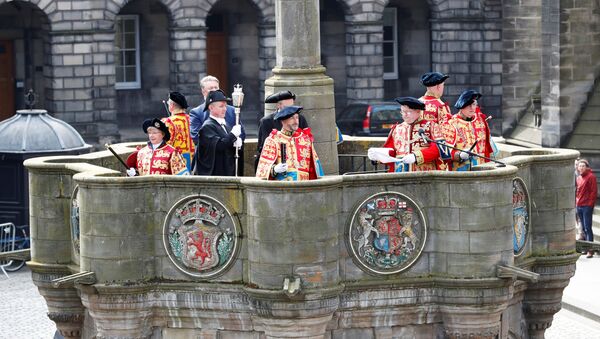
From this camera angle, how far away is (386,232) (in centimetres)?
1920

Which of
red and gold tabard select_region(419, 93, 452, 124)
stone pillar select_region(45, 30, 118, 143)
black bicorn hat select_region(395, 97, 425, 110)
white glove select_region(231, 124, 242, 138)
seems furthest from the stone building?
white glove select_region(231, 124, 242, 138)

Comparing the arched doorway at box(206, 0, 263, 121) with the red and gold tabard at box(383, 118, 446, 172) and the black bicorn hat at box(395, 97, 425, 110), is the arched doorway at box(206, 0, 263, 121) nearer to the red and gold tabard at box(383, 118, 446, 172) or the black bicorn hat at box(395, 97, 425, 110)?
the red and gold tabard at box(383, 118, 446, 172)

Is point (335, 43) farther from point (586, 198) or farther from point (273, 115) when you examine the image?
point (273, 115)

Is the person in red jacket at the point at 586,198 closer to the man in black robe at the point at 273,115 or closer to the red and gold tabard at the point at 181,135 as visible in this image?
the red and gold tabard at the point at 181,135

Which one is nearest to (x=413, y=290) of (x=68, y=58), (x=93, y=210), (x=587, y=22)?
(x=93, y=210)

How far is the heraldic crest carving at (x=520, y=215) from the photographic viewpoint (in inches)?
790

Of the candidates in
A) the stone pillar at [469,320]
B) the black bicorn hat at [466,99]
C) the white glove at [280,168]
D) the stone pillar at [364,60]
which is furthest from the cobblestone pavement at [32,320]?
the stone pillar at [364,60]

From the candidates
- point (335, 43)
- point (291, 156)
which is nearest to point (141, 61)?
point (335, 43)

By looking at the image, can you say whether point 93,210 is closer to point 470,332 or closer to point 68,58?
point 470,332

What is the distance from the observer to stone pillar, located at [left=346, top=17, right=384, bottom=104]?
5769cm

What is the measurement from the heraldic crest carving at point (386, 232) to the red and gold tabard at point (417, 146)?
1299mm

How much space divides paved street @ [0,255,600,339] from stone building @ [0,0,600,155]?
17.2 metres

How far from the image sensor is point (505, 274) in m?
19.2

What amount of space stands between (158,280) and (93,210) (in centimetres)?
95
